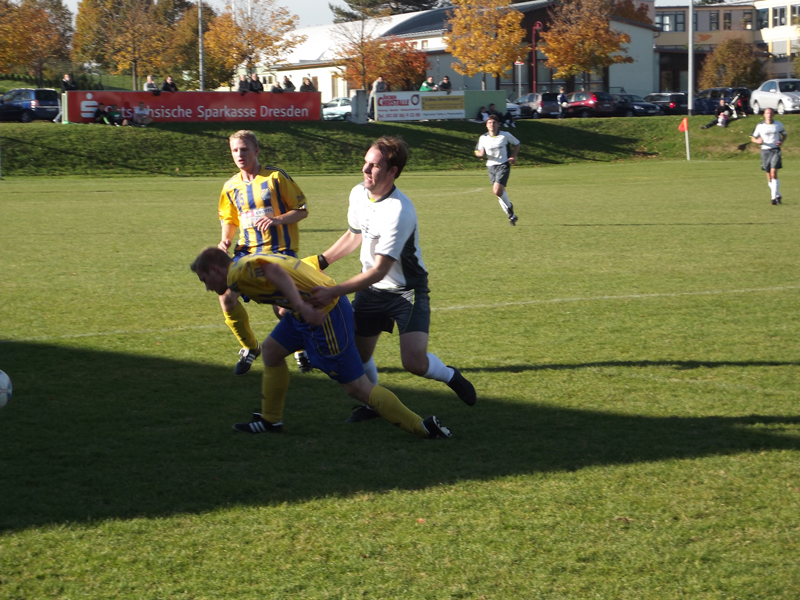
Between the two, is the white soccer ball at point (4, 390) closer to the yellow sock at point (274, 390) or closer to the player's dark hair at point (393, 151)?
the yellow sock at point (274, 390)

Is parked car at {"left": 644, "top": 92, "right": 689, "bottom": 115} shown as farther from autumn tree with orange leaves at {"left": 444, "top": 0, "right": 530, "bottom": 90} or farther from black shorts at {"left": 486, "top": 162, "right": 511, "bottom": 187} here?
black shorts at {"left": 486, "top": 162, "right": 511, "bottom": 187}

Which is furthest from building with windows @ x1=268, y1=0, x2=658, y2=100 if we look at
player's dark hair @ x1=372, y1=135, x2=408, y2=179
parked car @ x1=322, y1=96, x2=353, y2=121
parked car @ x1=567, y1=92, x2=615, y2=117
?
player's dark hair @ x1=372, y1=135, x2=408, y2=179

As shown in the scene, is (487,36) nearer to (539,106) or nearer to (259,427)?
(539,106)

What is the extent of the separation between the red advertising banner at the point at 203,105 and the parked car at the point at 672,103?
21.9 meters

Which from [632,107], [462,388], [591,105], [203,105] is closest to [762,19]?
[632,107]

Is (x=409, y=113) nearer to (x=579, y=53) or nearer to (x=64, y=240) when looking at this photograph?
(x=579, y=53)

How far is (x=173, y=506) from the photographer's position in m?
4.32

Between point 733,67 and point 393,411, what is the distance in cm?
8034

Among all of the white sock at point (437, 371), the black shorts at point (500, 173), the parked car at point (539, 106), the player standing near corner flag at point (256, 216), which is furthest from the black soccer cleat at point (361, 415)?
the parked car at point (539, 106)

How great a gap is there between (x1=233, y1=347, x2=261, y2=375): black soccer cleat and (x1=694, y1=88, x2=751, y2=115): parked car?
4342 cm

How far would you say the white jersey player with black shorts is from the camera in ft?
16.5

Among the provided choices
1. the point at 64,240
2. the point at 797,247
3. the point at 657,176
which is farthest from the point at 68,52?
the point at 797,247

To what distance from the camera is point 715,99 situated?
5056 cm

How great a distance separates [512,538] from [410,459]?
112 cm
